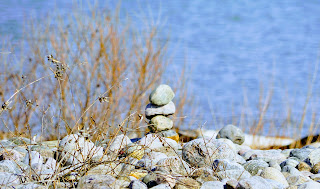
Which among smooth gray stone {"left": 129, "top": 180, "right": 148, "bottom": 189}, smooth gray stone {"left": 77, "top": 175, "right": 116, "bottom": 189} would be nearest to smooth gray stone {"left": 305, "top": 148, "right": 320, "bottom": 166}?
smooth gray stone {"left": 129, "top": 180, "right": 148, "bottom": 189}

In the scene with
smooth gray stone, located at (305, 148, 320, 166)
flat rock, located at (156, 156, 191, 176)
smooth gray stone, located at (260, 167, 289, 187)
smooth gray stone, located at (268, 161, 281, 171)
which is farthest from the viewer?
smooth gray stone, located at (305, 148, 320, 166)

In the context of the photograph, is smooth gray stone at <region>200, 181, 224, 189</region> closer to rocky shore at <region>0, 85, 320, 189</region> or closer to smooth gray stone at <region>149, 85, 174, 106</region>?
rocky shore at <region>0, 85, 320, 189</region>

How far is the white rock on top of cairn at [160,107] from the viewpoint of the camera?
4449mm

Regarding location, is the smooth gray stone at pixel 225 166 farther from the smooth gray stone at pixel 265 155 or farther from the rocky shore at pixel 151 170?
the smooth gray stone at pixel 265 155

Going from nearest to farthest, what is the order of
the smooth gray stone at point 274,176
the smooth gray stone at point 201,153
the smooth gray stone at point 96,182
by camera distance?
1. the smooth gray stone at point 96,182
2. the smooth gray stone at point 274,176
3. the smooth gray stone at point 201,153

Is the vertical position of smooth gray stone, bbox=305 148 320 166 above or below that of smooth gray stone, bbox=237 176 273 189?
below

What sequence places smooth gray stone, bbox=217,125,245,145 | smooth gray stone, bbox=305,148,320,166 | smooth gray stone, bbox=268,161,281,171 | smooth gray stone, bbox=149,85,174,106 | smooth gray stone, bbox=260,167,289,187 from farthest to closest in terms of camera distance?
smooth gray stone, bbox=217,125,245,145
smooth gray stone, bbox=149,85,174,106
smooth gray stone, bbox=305,148,320,166
smooth gray stone, bbox=268,161,281,171
smooth gray stone, bbox=260,167,289,187

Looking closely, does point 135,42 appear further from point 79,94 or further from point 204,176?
point 204,176

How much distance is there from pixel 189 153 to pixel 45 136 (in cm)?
289

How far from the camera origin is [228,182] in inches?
98.9

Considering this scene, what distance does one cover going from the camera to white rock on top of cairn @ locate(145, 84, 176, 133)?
4.45 metres

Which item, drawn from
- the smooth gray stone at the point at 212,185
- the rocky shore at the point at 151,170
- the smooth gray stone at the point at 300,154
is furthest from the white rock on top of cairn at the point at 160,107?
the smooth gray stone at the point at 212,185

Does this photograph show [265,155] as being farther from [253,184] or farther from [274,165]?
[253,184]

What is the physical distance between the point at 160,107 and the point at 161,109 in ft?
0.09
